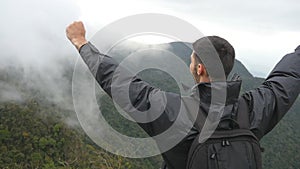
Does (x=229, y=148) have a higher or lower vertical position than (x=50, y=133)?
higher

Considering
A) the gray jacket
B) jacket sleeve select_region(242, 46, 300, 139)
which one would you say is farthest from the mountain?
the gray jacket

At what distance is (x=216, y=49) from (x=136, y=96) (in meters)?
0.37

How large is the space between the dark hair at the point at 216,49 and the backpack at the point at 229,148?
0.69 ft

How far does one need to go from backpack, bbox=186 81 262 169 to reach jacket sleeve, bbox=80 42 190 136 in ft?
0.42

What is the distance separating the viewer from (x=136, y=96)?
1413mm

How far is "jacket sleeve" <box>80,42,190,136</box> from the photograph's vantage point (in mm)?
1381

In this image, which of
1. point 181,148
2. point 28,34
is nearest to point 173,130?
point 181,148

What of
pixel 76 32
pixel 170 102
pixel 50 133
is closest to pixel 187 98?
pixel 170 102

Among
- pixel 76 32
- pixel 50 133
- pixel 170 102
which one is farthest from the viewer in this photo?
pixel 50 133

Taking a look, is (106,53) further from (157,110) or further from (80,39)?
(157,110)

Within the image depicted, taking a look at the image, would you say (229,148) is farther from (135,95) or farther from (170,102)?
(135,95)

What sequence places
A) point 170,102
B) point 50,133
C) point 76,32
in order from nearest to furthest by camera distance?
point 170,102 < point 76,32 < point 50,133

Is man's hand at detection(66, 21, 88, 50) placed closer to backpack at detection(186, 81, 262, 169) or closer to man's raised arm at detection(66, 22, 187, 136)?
man's raised arm at detection(66, 22, 187, 136)

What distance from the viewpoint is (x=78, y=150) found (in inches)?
1255
